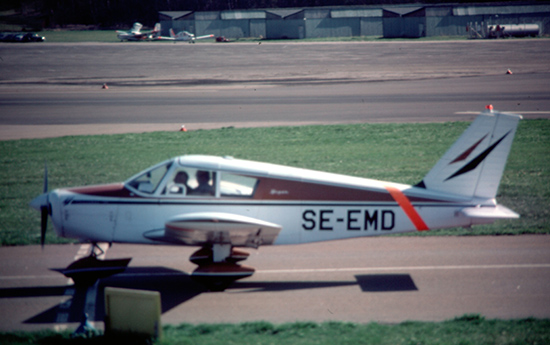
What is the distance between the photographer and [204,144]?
2025 cm

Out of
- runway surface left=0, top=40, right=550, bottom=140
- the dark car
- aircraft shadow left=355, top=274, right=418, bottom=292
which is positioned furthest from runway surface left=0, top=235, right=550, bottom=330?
the dark car

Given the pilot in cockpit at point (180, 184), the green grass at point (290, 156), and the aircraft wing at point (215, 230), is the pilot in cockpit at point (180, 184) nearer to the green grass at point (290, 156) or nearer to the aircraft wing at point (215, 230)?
the aircraft wing at point (215, 230)

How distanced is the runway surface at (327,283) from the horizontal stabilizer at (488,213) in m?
1.23

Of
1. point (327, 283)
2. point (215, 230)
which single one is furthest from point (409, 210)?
point (215, 230)

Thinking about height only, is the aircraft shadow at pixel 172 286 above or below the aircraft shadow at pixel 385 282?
above

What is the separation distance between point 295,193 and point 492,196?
333cm

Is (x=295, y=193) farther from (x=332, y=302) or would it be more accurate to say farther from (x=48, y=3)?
(x=48, y=3)

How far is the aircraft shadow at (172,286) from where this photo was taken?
8.71 meters

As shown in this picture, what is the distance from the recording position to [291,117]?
27094 mm

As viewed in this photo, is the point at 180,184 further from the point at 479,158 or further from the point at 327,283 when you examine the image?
the point at 479,158

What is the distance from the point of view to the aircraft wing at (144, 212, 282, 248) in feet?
27.6

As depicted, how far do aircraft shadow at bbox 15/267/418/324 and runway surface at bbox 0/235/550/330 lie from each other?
0.06 ft

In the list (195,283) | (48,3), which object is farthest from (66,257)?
(48,3)

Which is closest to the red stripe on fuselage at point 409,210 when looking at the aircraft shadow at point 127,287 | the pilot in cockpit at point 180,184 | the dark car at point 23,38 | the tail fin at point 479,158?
the tail fin at point 479,158
